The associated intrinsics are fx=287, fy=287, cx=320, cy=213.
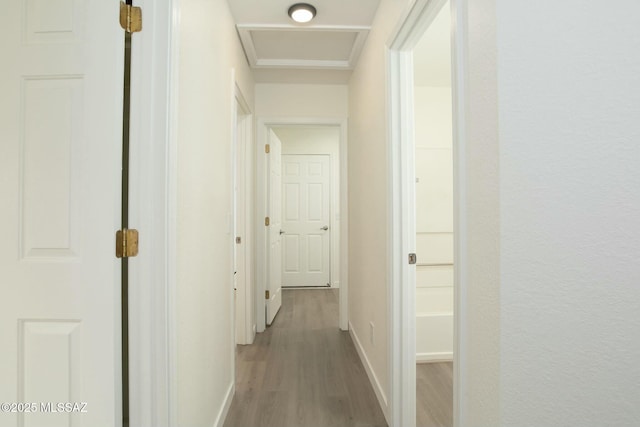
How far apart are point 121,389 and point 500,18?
62.4 inches

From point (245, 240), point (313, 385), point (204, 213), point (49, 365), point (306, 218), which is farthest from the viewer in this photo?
point (306, 218)

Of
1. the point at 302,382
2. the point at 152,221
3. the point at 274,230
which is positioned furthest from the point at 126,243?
the point at 274,230

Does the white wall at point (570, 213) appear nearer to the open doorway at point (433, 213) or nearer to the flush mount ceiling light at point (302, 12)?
the flush mount ceiling light at point (302, 12)

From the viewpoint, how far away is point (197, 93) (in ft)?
4.30

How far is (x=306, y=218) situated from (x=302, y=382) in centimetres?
292

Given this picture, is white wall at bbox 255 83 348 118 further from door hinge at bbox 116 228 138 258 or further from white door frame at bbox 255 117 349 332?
door hinge at bbox 116 228 138 258

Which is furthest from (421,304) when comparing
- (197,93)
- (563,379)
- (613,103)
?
(197,93)

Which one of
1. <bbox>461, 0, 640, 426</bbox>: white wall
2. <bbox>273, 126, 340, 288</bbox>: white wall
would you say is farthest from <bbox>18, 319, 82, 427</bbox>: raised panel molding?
<bbox>273, 126, 340, 288</bbox>: white wall

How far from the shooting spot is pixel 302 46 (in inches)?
96.3

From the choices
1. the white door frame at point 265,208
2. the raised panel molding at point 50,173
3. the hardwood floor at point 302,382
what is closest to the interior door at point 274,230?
the white door frame at point 265,208

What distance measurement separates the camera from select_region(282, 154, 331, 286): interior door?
4730 millimetres

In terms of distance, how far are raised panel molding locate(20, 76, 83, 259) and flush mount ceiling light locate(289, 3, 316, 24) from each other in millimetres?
1476

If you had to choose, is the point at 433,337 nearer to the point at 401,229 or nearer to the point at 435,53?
the point at 401,229

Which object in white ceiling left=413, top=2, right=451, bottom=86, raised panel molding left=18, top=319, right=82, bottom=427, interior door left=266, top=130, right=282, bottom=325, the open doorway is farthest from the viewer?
interior door left=266, top=130, right=282, bottom=325
